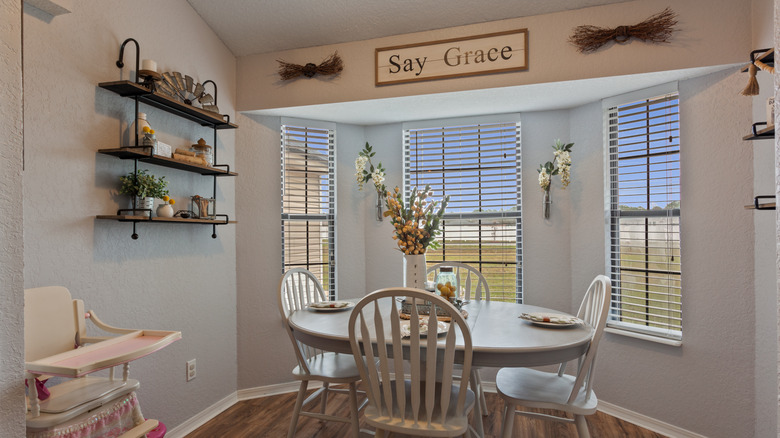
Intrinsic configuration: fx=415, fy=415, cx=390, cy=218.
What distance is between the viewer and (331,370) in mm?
2244

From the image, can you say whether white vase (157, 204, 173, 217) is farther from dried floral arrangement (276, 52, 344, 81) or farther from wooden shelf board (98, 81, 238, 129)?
dried floral arrangement (276, 52, 344, 81)

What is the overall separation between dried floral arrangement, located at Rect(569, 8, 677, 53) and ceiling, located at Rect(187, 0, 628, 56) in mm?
170

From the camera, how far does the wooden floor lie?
8.21ft

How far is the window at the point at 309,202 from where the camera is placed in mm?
3297

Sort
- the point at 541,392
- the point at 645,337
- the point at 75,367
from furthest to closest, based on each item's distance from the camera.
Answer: the point at 645,337
the point at 541,392
the point at 75,367

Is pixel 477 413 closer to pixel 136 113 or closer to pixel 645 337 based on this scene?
pixel 645 337

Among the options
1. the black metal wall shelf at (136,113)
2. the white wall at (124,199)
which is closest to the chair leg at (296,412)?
the white wall at (124,199)

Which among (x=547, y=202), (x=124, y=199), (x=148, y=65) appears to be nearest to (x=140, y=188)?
(x=124, y=199)

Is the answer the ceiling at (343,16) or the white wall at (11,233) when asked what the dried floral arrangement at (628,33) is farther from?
the white wall at (11,233)

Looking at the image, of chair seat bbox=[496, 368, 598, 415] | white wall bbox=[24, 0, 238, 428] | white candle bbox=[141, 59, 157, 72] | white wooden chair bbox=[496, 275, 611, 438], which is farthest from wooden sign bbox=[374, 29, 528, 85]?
chair seat bbox=[496, 368, 598, 415]

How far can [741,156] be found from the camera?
2.24 m

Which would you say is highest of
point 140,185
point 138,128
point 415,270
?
point 138,128

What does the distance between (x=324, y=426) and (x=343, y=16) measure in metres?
2.64

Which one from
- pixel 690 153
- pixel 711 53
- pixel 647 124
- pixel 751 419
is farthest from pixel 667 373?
pixel 711 53
